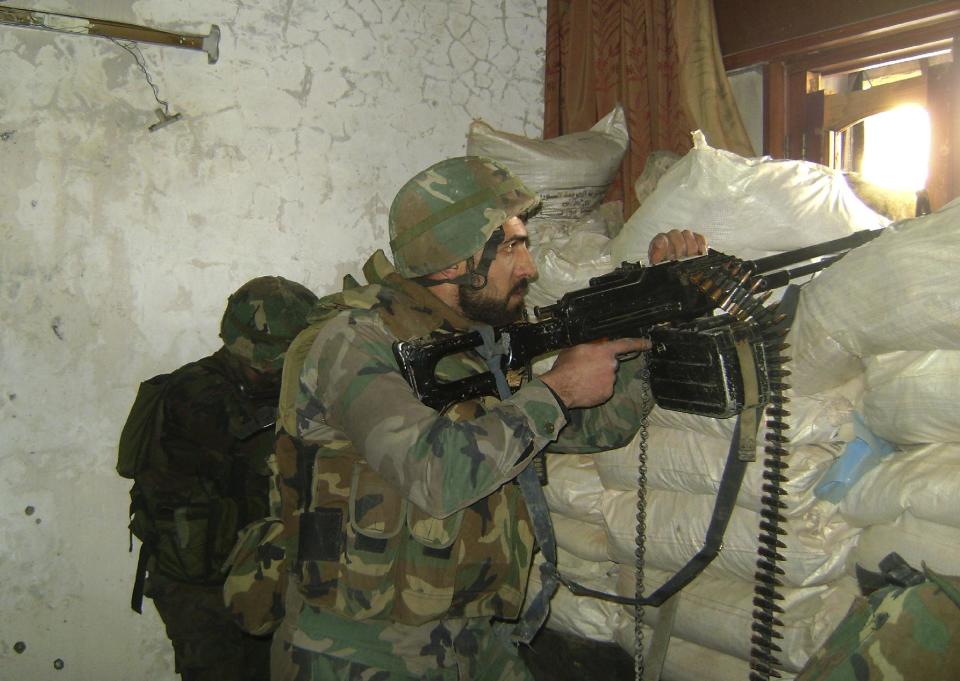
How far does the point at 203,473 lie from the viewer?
8.05 ft

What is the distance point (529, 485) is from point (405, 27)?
1.90 meters

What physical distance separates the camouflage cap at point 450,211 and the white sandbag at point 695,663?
1.06 metres

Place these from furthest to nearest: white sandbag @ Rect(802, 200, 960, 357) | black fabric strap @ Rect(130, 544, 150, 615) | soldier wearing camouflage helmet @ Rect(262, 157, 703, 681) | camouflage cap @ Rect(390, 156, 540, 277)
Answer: black fabric strap @ Rect(130, 544, 150, 615) < camouflage cap @ Rect(390, 156, 540, 277) < soldier wearing camouflage helmet @ Rect(262, 157, 703, 681) < white sandbag @ Rect(802, 200, 960, 357)

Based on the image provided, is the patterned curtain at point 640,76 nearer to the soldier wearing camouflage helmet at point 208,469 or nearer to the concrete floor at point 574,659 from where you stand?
the soldier wearing camouflage helmet at point 208,469

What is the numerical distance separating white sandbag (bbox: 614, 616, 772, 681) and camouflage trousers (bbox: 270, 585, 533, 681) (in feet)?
1.67

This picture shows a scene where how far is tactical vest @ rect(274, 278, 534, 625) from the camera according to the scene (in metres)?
1.58

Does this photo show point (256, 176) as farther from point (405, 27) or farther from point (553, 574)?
point (553, 574)

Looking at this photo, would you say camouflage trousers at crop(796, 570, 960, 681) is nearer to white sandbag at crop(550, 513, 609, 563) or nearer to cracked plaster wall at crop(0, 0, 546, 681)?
white sandbag at crop(550, 513, 609, 563)

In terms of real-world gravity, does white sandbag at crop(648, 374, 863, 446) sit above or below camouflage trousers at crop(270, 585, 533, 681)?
above

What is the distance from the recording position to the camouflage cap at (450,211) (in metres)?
1.71

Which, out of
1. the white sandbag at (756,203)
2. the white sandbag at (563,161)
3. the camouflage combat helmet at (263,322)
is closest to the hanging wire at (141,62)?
the camouflage combat helmet at (263,322)

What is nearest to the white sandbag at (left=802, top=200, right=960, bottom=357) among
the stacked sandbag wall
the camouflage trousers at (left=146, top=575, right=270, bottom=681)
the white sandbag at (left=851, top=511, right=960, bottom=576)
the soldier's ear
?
the stacked sandbag wall

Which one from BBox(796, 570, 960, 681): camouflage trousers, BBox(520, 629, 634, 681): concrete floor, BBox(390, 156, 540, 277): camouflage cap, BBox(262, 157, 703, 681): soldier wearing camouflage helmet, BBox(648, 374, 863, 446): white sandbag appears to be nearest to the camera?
BBox(796, 570, 960, 681): camouflage trousers

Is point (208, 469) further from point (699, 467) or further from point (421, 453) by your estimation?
point (699, 467)
